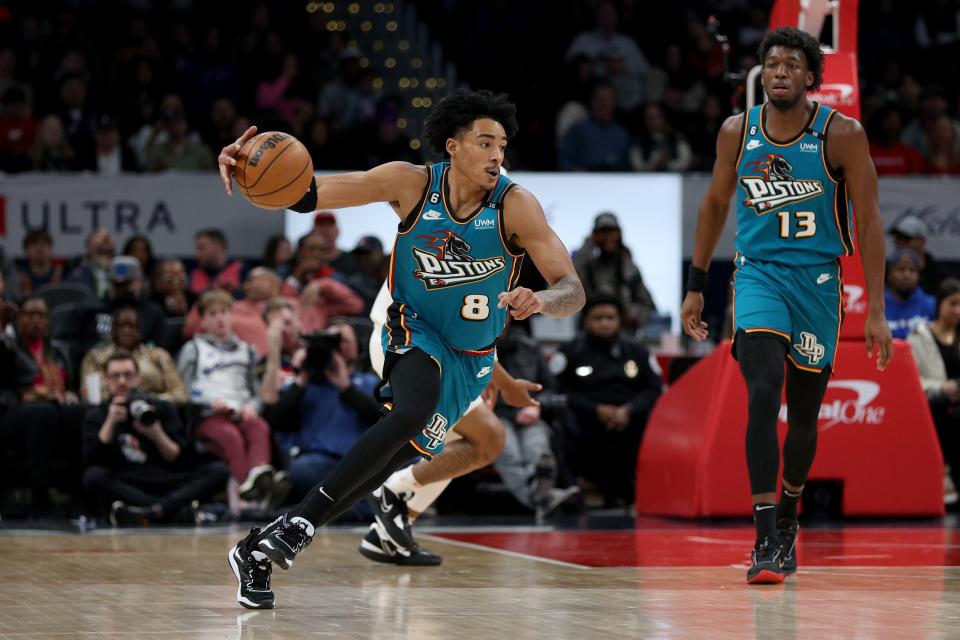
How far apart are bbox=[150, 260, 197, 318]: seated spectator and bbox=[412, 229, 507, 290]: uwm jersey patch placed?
5907mm

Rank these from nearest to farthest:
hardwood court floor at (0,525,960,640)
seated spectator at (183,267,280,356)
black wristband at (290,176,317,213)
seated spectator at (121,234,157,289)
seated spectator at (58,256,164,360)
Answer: hardwood court floor at (0,525,960,640) → black wristband at (290,176,317,213) → seated spectator at (58,256,164,360) → seated spectator at (183,267,280,356) → seated spectator at (121,234,157,289)

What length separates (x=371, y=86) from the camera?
50.6ft

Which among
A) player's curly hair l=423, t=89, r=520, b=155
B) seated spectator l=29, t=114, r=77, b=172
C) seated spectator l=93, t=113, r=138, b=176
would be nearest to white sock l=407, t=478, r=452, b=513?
player's curly hair l=423, t=89, r=520, b=155

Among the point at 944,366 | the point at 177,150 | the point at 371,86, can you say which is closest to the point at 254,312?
the point at 177,150

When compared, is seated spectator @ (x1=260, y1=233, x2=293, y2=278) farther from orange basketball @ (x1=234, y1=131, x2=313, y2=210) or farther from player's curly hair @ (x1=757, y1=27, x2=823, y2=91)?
orange basketball @ (x1=234, y1=131, x2=313, y2=210)

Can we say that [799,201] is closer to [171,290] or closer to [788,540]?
[788,540]

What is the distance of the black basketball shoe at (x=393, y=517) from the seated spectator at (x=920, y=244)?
259 inches

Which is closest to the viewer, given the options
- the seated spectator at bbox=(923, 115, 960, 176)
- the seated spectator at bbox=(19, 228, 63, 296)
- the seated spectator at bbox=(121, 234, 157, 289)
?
the seated spectator at bbox=(19, 228, 63, 296)

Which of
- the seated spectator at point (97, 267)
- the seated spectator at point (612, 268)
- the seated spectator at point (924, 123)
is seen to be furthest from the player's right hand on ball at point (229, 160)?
the seated spectator at point (924, 123)

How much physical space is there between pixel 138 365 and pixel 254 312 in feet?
4.08

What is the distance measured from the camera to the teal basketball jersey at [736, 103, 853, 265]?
20.0 ft

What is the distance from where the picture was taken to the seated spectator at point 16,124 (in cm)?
1352

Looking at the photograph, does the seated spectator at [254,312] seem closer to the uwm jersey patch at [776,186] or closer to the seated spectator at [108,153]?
the seated spectator at [108,153]

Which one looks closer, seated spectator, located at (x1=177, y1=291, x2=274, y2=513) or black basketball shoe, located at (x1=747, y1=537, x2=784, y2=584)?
black basketball shoe, located at (x1=747, y1=537, x2=784, y2=584)
